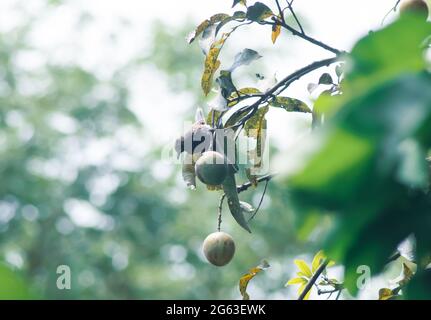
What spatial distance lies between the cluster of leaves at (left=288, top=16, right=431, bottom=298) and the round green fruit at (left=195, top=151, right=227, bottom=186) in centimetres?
53

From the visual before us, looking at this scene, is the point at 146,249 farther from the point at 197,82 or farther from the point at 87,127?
the point at 197,82

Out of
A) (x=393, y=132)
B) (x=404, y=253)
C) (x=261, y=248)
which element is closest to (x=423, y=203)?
(x=393, y=132)

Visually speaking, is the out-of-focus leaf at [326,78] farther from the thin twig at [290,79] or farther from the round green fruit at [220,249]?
the round green fruit at [220,249]

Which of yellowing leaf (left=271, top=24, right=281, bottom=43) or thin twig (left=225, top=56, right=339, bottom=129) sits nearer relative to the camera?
thin twig (left=225, top=56, right=339, bottom=129)

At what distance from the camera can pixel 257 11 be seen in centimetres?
94

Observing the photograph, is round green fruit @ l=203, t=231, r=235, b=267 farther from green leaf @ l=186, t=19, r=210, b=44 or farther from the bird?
green leaf @ l=186, t=19, r=210, b=44

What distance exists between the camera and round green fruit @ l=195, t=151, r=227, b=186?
0.79m

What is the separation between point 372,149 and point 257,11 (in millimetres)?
738

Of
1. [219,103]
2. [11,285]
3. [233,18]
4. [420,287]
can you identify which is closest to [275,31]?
[233,18]

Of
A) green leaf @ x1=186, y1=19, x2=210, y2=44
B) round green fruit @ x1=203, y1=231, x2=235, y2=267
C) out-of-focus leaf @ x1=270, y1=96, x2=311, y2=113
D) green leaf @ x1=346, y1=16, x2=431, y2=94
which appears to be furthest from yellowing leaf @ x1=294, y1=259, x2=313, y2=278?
green leaf @ x1=346, y1=16, x2=431, y2=94

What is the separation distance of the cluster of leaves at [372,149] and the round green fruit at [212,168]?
1.74ft

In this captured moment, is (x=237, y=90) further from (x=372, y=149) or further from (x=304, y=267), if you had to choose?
(x=372, y=149)
